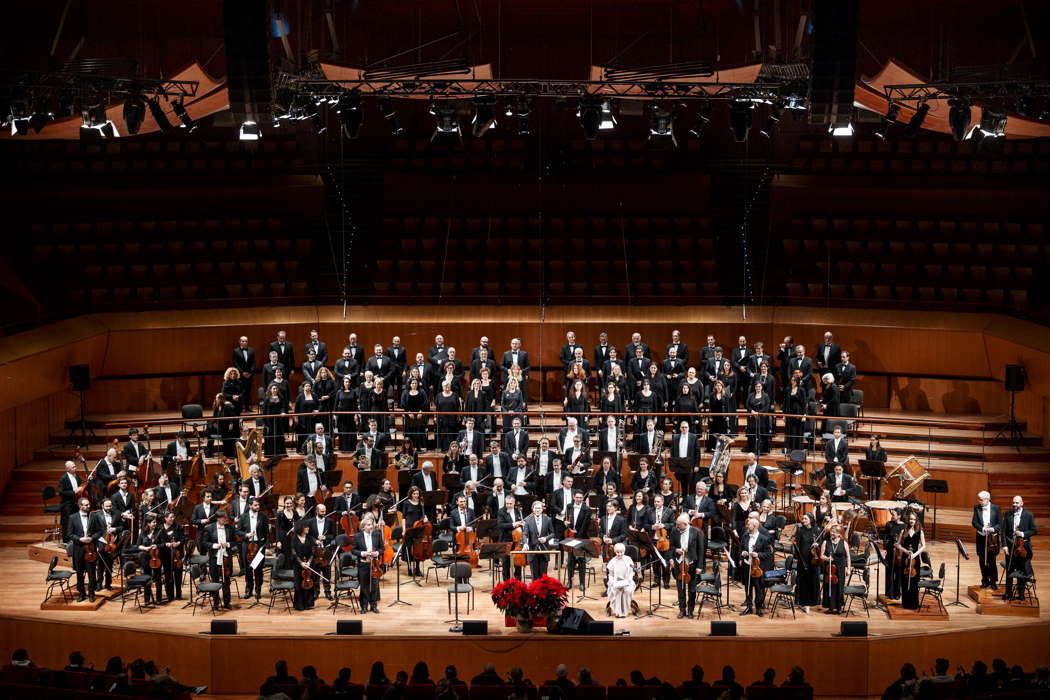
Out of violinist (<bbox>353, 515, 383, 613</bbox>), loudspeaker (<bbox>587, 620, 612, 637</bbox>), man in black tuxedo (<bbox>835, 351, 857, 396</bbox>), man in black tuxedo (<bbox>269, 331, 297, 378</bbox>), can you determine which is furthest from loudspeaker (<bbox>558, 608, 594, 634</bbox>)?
man in black tuxedo (<bbox>269, 331, 297, 378</bbox>)

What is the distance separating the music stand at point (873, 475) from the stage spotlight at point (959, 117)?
3.56 m

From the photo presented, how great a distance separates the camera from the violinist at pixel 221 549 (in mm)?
13328

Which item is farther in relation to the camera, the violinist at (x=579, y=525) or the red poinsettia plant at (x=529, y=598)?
the violinist at (x=579, y=525)

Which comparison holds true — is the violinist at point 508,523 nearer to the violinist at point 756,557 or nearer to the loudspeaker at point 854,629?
the violinist at point 756,557

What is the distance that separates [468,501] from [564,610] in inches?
78.7

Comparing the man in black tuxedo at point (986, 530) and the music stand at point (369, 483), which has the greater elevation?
the music stand at point (369, 483)

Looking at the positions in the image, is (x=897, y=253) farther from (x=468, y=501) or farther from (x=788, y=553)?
(x=468, y=501)

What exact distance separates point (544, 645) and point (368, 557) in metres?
2.07

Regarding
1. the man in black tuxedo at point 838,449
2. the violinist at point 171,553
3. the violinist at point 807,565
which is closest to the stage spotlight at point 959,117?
the man in black tuxedo at point 838,449

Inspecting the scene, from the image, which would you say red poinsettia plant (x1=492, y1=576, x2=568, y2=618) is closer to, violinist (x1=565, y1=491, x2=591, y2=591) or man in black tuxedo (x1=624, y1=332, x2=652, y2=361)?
violinist (x1=565, y1=491, x2=591, y2=591)

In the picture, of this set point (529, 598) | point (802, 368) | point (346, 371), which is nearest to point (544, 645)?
point (529, 598)

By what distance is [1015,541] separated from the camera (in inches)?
521

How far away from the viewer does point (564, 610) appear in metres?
12.4

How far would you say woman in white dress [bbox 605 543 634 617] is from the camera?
42.4ft
